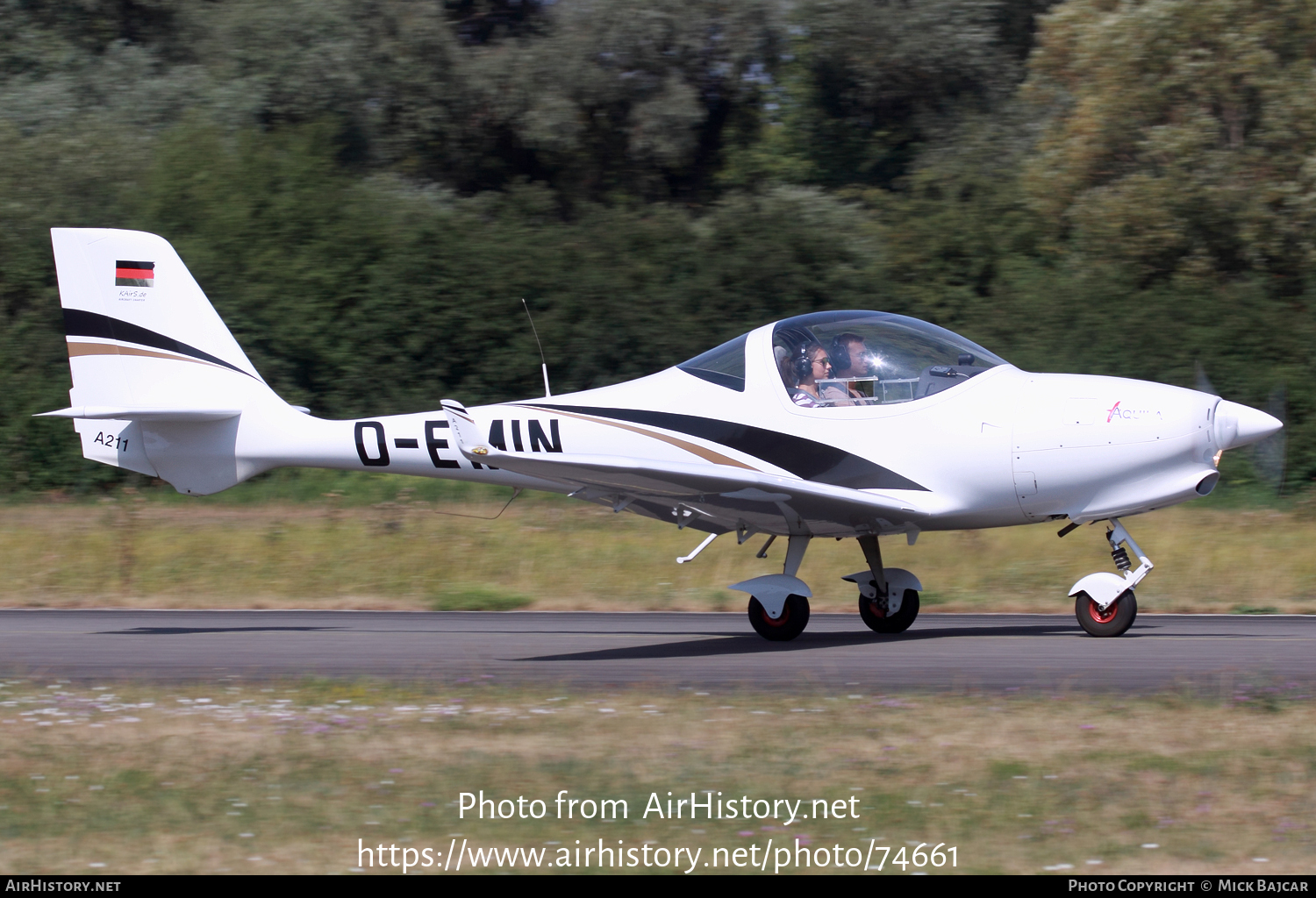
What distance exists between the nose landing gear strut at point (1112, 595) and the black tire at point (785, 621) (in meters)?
1.72

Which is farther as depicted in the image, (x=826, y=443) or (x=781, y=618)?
(x=781, y=618)

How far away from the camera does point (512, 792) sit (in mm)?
4961

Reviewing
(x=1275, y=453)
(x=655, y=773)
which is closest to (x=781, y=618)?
(x=655, y=773)

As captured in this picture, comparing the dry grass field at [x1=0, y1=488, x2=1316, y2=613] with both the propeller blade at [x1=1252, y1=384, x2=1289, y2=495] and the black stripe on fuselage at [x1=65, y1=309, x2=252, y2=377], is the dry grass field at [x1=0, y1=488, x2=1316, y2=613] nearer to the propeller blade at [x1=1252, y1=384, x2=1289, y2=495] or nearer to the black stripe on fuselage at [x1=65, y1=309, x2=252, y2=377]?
the propeller blade at [x1=1252, y1=384, x2=1289, y2=495]

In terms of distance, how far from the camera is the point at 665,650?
870cm

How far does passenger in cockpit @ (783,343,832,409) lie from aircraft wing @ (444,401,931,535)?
1.82 ft

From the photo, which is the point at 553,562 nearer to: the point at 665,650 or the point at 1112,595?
the point at 665,650

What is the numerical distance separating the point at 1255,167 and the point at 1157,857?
18043 mm

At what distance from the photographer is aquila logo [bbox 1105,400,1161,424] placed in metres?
7.89

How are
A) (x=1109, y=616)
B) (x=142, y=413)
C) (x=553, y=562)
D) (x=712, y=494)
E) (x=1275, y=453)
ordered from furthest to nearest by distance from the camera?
(x=1275, y=453), (x=553, y=562), (x=142, y=413), (x=1109, y=616), (x=712, y=494)

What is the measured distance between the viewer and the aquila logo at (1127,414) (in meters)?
7.89

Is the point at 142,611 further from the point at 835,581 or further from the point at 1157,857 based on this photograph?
the point at 1157,857

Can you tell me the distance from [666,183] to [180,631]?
18.4m
